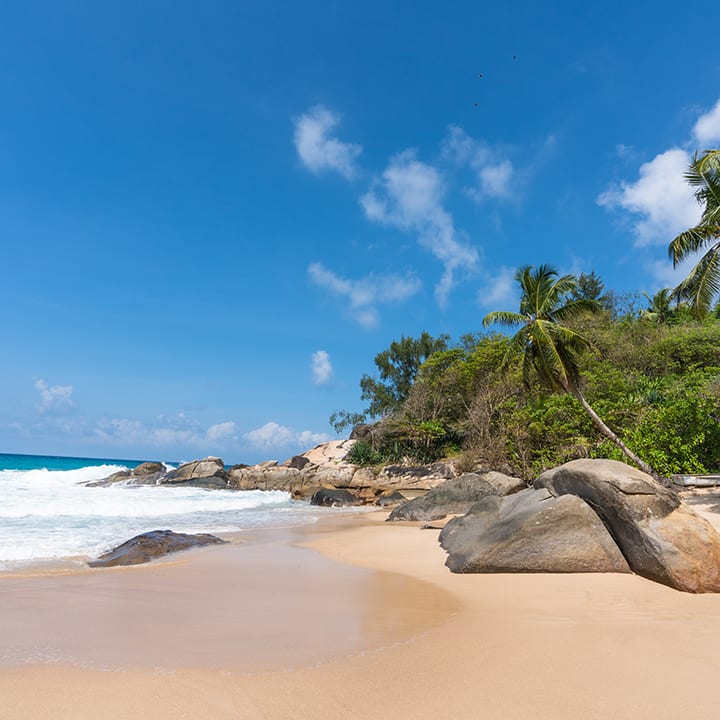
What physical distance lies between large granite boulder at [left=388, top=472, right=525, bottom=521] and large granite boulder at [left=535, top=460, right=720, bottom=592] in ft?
29.6

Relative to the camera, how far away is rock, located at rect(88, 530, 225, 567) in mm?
8422

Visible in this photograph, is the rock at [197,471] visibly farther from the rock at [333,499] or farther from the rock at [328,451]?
the rock at [333,499]

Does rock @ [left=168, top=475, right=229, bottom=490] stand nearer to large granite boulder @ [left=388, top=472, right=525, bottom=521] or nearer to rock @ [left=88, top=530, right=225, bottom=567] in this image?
large granite boulder @ [left=388, top=472, right=525, bottom=521]

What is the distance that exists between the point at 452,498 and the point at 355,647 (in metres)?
12.4

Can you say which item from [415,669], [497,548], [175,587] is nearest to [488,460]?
[497,548]

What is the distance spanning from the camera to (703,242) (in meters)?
14.3

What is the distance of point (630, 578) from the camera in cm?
598

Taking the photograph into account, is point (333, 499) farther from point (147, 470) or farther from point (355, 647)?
point (147, 470)

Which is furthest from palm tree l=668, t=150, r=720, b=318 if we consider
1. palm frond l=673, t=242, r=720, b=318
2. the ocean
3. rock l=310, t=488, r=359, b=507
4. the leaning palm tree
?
rock l=310, t=488, r=359, b=507

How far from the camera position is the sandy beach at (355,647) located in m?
2.96

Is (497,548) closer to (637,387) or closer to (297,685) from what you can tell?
(297,685)

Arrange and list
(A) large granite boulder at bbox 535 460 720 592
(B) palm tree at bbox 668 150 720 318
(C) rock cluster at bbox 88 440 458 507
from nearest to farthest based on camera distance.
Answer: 1. (A) large granite boulder at bbox 535 460 720 592
2. (B) palm tree at bbox 668 150 720 318
3. (C) rock cluster at bbox 88 440 458 507

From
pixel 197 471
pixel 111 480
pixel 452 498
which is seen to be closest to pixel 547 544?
pixel 452 498

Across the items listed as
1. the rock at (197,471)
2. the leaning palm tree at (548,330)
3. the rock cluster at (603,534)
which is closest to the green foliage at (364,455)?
the rock at (197,471)
